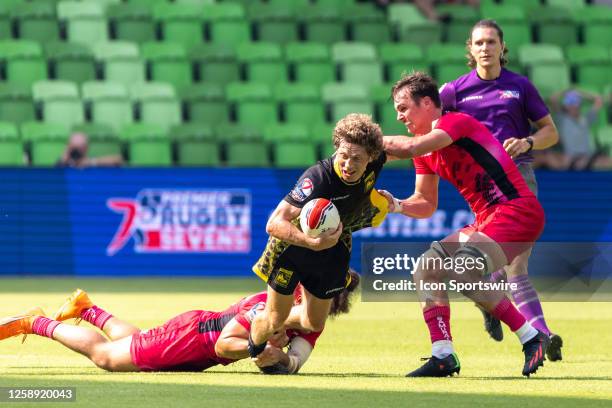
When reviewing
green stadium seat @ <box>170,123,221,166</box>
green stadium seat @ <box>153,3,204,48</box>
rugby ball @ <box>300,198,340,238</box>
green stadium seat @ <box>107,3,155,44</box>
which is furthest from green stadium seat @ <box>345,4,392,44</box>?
rugby ball @ <box>300,198,340,238</box>

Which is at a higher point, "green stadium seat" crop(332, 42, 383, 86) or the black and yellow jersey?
"green stadium seat" crop(332, 42, 383, 86)

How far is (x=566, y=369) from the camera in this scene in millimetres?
8555

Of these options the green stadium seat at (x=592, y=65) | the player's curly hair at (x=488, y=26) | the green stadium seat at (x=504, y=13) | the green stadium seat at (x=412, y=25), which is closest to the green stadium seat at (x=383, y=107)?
the green stadium seat at (x=412, y=25)

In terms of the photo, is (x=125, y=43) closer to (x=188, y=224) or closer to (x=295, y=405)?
(x=188, y=224)

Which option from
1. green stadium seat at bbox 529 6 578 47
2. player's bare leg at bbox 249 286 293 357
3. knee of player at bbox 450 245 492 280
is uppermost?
green stadium seat at bbox 529 6 578 47

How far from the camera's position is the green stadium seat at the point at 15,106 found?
1772cm

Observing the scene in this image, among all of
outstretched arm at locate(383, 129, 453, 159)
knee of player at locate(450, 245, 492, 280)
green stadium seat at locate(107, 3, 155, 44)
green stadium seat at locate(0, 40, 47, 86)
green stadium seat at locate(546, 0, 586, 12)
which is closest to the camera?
outstretched arm at locate(383, 129, 453, 159)

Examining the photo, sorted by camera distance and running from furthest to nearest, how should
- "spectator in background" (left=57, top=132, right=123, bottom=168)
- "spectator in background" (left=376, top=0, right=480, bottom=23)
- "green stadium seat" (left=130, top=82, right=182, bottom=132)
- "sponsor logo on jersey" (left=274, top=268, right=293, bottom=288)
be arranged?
"spectator in background" (left=376, top=0, right=480, bottom=23)
"green stadium seat" (left=130, top=82, right=182, bottom=132)
"spectator in background" (left=57, top=132, right=123, bottom=168)
"sponsor logo on jersey" (left=274, top=268, right=293, bottom=288)

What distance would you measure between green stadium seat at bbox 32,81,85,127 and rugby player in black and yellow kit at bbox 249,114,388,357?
1054 centimetres

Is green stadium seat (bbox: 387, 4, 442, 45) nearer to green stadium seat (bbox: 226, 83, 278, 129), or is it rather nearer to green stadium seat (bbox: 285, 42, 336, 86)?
green stadium seat (bbox: 285, 42, 336, 86)

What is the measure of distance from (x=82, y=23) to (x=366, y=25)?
4.16m

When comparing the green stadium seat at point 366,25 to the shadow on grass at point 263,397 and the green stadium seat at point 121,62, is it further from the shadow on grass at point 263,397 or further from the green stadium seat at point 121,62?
the shadow on grass at point 263,397

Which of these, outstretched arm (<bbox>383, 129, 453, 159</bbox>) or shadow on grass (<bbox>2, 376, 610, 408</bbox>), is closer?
shadow on grass (<bbox>2, 376, 610, 408</bbox>)

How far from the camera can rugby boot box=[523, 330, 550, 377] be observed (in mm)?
7980
